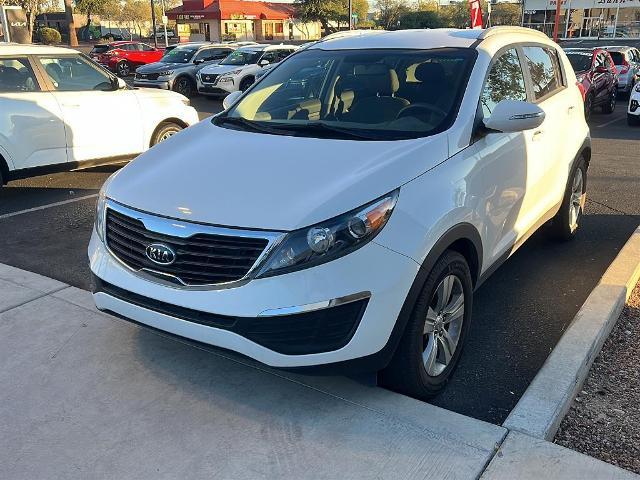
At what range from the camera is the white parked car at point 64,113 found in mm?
6934

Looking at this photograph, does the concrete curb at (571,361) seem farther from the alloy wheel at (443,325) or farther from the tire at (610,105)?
the tire at (610,105)

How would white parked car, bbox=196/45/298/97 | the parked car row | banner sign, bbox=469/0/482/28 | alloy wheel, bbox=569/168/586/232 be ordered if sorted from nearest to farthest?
alloy wheel, bbox=569/168/586/232 < banner sign, bbox=469/0/482/28 < the parked car row < white parked car, bbox=196/45/298/97

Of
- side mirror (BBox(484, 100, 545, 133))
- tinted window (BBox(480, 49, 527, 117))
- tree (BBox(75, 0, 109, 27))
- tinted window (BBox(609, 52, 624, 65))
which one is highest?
tree (BBox(75, 0, 109, 27))

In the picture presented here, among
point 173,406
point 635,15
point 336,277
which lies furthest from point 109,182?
point 635,15

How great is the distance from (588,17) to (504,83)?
52286 millimetres

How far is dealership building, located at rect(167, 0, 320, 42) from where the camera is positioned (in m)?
60.1

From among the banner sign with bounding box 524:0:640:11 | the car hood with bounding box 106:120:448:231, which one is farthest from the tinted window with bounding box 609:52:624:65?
the banner sign with bounding box 524:0:640:11

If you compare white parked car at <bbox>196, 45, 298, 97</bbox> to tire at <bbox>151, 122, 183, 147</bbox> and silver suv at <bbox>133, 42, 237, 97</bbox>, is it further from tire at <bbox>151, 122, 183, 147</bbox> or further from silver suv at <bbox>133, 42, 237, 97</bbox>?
tire at <bbox>151, 122, 183, 147</bbox>

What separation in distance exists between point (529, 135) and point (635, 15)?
180 ft

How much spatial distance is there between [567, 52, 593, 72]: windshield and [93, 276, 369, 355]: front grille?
1369cm

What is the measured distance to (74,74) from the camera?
7.71m

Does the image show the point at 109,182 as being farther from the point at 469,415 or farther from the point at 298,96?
the point at 469,415

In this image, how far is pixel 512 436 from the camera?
280 cm

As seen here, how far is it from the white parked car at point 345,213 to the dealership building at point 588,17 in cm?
4716
